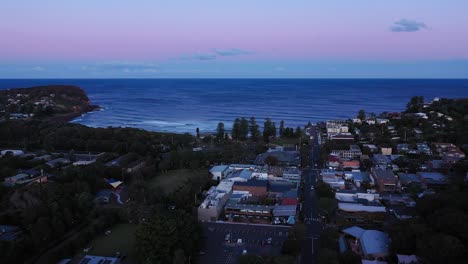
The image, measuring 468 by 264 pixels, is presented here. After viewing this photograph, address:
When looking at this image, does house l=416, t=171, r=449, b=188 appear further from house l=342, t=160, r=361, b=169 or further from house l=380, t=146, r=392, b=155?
house l=380, t=146, r=392, b=155

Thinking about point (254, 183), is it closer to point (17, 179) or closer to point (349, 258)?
point (349, 258)

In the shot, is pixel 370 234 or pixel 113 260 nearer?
pixel 113 260

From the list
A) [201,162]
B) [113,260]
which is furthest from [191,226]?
[201,162]

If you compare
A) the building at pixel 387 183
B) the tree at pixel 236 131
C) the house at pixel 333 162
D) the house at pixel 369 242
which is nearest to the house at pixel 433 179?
the building at pixel 387 183

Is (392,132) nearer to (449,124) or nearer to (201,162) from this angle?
(449,124)

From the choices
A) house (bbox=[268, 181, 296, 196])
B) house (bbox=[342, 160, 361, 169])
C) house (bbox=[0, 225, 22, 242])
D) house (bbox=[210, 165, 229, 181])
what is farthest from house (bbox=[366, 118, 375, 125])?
house (bbox=[0, 225, 22, 242])

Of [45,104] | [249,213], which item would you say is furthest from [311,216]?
[45,104]
